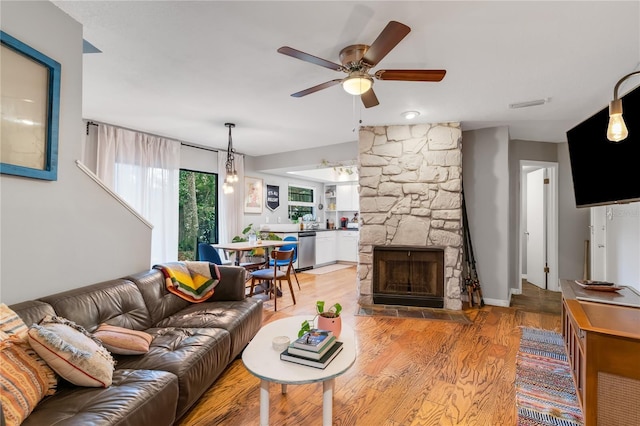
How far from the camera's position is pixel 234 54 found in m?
2.32

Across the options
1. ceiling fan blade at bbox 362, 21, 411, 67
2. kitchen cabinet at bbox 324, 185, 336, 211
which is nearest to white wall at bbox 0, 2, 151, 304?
ceiling fan blade at bbox 362, 21, 411, 67

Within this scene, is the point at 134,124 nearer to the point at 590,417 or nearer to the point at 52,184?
the point at 52,184

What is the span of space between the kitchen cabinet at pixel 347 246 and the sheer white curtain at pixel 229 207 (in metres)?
2.72

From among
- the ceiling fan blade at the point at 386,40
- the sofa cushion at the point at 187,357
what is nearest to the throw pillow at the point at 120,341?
the sofa cushion at the point at 187,357

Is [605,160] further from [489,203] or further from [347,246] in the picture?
[347,246]

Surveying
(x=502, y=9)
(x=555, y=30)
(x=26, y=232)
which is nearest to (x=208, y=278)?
(x=26, y=232)

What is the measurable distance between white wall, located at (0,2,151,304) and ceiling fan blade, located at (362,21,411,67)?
6.34 feet

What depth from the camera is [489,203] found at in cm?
414

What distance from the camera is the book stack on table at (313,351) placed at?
5.10ft

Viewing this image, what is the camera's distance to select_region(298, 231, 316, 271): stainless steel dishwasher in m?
6.45

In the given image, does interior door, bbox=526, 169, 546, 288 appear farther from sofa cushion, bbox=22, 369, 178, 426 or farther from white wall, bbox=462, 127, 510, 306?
sofa cushion, bbox=22, 369, 178, 426

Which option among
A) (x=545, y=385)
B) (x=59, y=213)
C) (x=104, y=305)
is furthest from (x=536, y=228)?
(x=59, y=213)

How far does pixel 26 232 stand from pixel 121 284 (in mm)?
684

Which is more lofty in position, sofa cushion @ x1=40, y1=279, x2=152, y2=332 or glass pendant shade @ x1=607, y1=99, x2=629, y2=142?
glass pendant shade @ x1=607, y1=99, x2=629, y2=142
